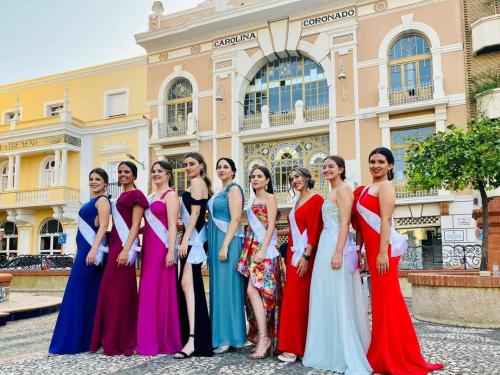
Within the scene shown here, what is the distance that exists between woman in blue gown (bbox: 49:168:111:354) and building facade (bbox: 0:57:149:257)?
60.7ft

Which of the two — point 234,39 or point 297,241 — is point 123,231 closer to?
point 297,241

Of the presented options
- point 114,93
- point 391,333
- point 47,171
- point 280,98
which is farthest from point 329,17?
point 391,333

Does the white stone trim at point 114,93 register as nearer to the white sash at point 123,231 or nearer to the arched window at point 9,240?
the arched window at point 9,240

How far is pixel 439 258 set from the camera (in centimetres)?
1522

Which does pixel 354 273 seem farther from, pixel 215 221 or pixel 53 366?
pixel 53 366

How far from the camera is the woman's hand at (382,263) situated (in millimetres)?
3922

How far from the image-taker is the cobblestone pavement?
4.04 m

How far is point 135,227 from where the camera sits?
4.99 meters

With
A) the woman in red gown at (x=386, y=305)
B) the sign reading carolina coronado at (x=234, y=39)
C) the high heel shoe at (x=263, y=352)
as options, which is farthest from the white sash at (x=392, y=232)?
the sign reading carolina coronado at (x=234, y=39)

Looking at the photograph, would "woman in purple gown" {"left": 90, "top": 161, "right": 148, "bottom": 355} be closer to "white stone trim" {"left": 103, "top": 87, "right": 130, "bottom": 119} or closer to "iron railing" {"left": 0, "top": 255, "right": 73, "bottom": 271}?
"iron railing" {"left": 0, "top": 255, "right": 73, "bottom": 271}

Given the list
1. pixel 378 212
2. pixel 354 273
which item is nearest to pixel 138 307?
pixel 354 273

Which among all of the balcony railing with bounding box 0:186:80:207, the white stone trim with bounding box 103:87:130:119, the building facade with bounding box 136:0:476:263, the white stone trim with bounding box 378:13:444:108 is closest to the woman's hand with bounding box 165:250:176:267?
the building facade with bounding box 136:0:476:263

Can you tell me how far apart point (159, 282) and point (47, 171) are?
23.5 m

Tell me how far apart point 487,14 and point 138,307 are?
1890 cm
